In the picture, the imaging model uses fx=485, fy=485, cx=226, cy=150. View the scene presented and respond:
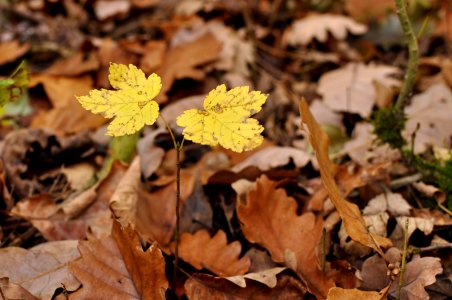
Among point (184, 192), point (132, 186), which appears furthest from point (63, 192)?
point (184, 192)

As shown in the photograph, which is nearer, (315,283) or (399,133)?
(315,283)

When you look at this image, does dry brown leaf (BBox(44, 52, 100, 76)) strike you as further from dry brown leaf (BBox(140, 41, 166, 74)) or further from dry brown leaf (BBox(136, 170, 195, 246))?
dry brown leaf (BBox(136, 170, 195, 246))

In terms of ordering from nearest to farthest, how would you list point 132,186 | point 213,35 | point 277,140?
point 132,186 < point 277,140 < point 213,35

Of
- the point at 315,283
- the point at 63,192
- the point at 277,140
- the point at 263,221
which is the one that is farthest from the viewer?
the point at 277,140

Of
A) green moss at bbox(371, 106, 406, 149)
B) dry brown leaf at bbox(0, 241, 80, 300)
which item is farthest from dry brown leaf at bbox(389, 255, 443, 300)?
dry brown leaf at bbox(0, 241, 80, 300)

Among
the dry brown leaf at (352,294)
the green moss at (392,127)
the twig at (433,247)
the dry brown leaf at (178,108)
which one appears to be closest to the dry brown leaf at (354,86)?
the green moss at (392,127)

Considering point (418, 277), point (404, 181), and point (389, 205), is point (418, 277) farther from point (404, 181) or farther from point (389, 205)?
point (404, 181)

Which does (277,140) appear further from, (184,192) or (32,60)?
(32,60)
